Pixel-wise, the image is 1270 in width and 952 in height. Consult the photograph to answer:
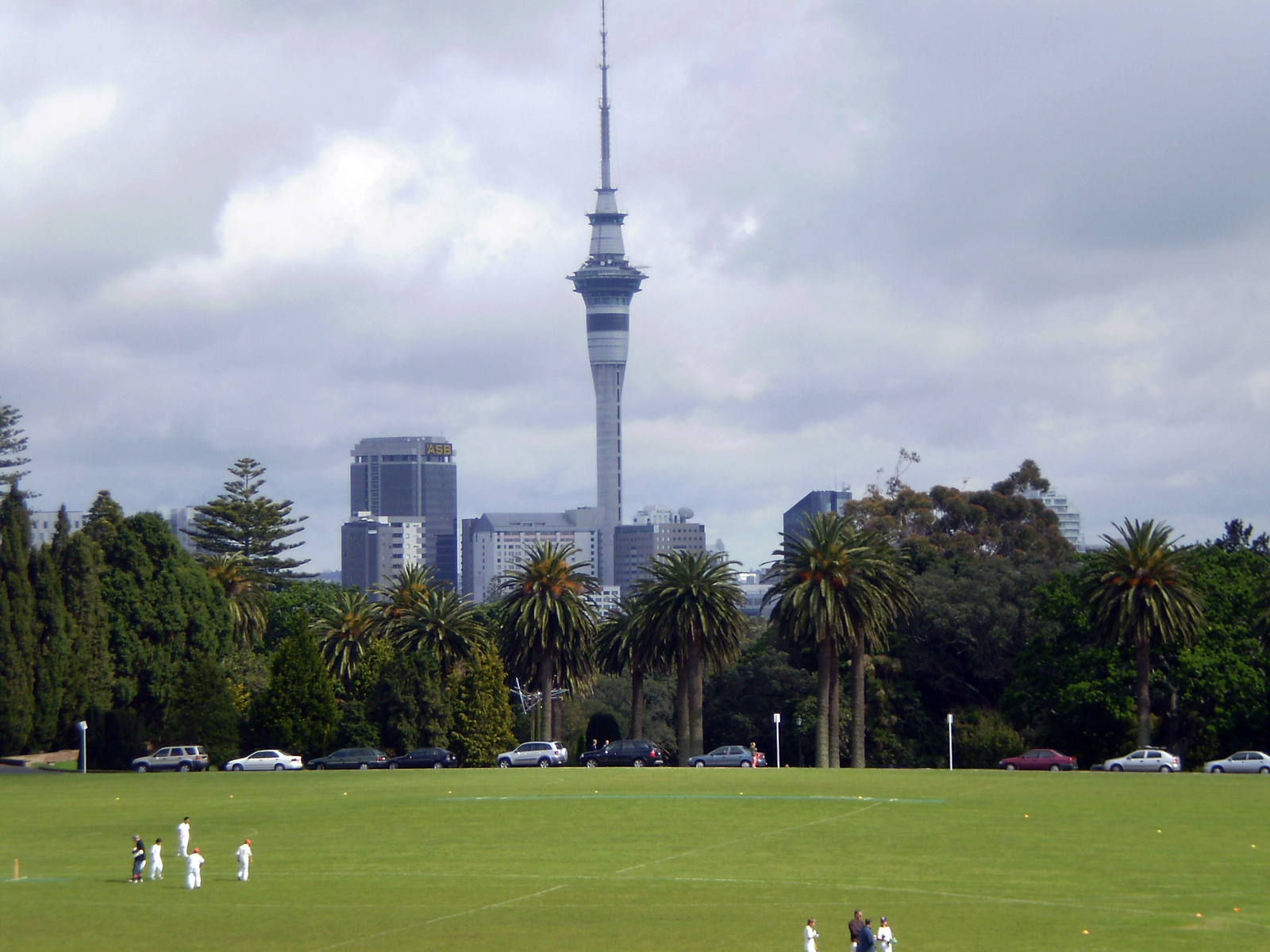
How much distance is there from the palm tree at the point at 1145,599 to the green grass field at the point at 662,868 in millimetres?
21006

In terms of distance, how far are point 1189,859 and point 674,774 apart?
3508 centimetres

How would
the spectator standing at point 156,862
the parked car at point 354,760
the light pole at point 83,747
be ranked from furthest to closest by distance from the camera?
the parked car at point 354,760, the light pole at point 83,747, the spectator standing at point 156,862

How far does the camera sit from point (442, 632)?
338 feet

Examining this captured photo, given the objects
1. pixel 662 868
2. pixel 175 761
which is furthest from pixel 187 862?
pixel 175 761

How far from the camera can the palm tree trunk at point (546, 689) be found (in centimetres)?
9981

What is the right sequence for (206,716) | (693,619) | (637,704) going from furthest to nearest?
(637,704), (693,619), (206,716)

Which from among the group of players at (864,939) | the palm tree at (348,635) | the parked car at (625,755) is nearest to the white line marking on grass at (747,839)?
the group of players at (864,939)

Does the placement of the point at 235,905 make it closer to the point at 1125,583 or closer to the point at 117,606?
the point at 1125,583

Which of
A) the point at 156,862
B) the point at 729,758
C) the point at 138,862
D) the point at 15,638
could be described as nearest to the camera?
the point at 138,862

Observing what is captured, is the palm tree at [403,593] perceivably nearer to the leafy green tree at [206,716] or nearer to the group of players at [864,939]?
the leafy green tree at [206,716]

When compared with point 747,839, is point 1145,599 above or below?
above

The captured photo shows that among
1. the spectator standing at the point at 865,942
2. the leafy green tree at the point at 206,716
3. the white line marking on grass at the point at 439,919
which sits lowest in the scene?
the white line marking on grass at the point at 439,919

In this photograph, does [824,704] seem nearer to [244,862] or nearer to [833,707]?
[833,707]

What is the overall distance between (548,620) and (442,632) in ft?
24.2
